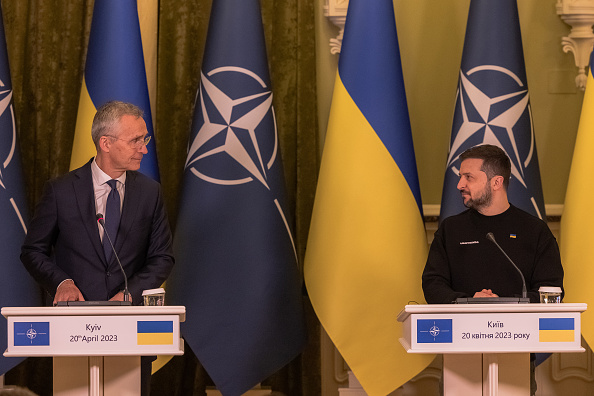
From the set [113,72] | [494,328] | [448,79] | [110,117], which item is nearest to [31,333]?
[110,117]

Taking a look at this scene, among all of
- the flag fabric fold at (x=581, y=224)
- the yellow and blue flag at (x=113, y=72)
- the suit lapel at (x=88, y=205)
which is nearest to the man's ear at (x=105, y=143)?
the suit lapel at (x=88, y=205)

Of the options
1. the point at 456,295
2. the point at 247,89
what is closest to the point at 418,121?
the point at 247,89

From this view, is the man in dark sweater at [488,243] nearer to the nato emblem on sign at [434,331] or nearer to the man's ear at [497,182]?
the man's ear at [497,182]

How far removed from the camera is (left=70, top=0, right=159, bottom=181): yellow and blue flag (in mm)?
4504

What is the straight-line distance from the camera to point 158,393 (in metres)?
5.10

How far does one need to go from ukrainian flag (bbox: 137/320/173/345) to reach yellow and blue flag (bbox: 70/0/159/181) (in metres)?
1.65

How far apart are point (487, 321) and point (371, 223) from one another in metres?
1.51

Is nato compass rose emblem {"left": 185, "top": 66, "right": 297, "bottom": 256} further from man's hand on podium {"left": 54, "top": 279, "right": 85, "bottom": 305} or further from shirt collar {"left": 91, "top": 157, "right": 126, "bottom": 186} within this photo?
man's hand on podium {"left": 54, "top": 279, "right": 85, "bottom": 305}

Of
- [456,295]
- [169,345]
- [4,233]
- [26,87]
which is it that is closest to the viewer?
[169,345]

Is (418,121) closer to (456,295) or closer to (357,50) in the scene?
(357,50)

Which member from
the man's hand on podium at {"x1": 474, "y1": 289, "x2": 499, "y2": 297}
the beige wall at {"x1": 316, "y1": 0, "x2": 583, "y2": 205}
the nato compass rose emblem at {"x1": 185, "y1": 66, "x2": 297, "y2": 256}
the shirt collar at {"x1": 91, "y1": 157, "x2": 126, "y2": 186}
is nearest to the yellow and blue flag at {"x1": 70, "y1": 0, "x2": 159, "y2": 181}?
the nato compass rose emblem at {"x1": 185, "y1": 66, "x2": 297, "y2": 256}

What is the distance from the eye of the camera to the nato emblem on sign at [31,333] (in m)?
2.93

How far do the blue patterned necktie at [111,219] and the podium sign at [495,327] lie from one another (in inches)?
49.6

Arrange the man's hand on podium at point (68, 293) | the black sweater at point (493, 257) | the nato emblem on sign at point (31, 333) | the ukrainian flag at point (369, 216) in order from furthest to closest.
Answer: the ukrainian flag at point (369, 216), the black sweater at point (493, 257), the man's hand on podium at point (68, 293), the nato emblem on sign at point (31, 333)
